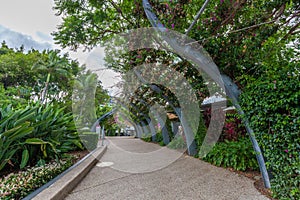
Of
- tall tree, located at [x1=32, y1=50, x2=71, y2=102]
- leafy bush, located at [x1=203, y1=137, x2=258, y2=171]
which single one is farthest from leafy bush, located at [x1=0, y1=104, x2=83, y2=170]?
tall tree, located at [x1=32, y1=50, x2=71, y2=102]

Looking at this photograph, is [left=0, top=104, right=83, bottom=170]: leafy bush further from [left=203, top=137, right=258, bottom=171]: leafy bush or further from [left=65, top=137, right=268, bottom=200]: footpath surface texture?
[left=203, top=137, right=258, bottom=171]: leafy bush

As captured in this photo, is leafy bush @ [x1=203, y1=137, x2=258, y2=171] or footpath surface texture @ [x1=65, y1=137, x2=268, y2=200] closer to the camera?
footpath surface texture @ [x1=65, y1=137, x2=268, y2=200]

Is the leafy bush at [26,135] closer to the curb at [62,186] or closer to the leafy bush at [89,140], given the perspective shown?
the curb at [62,186]

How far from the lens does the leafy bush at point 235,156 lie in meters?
3.44

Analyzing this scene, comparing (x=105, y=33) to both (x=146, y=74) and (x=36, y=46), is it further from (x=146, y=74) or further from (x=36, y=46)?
(x=36, y=46)

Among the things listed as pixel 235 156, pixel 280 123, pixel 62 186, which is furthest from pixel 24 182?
pixel 235 156

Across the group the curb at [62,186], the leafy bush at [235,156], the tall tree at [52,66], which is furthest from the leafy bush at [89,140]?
the tall tree at [52,66]

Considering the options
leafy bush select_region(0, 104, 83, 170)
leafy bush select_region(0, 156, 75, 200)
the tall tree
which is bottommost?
→ leafy bush select_region(0, 156, 75, 200)

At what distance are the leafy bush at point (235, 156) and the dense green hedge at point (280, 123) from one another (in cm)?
111

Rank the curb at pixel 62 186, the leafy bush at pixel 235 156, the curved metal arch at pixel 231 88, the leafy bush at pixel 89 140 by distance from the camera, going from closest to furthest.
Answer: the curb at pixel 62 186
the curved metal arch at pixel 231 88
the leafy bush at pixel 235 156
the leafy bush at pixel 89 140

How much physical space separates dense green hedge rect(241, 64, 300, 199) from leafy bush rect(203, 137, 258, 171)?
1114 millimetres

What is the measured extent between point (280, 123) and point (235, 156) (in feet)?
6.31

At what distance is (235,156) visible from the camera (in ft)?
11.8

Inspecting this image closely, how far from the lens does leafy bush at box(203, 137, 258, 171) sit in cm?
→ 344
